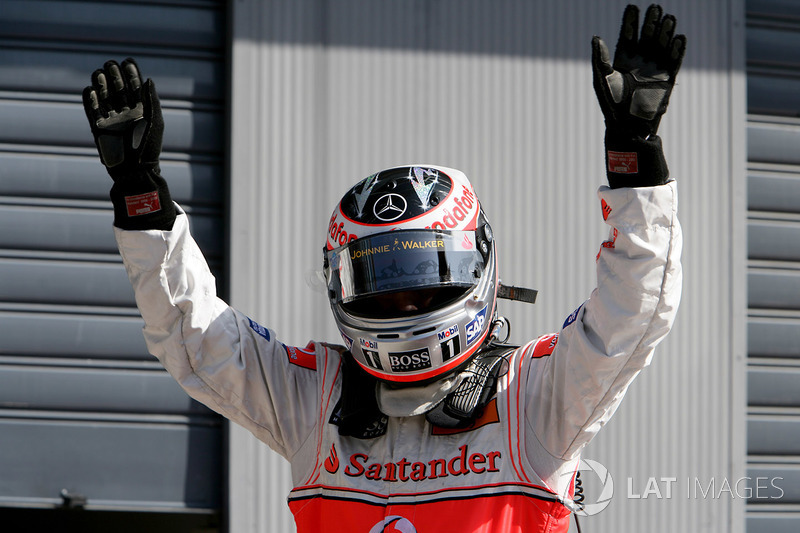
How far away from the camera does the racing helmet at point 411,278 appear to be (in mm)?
2088

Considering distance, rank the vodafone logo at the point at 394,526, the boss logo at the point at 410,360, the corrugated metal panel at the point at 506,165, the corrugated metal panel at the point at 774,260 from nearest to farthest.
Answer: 1. the vodafone logo at the point at 394,526
2. the boss logo at the point at 410,360
3. the corrugated metal panel at the point at 506,165
4. the corrugated metal panel at the point at 774,260

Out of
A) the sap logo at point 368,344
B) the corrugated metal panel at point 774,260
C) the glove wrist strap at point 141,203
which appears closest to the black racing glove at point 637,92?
the sap logo at point 368,344

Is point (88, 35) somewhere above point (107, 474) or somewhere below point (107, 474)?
above

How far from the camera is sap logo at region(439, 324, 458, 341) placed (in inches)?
82.1

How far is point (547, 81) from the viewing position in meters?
4.35

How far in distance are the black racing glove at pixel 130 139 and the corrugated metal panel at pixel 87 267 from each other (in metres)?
2.22

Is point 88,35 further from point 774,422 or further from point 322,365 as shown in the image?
point 774,422

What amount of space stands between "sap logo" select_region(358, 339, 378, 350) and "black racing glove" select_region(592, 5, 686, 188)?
711mm

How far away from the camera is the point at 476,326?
2162 mm

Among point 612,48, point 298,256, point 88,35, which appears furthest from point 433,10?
point 88,35

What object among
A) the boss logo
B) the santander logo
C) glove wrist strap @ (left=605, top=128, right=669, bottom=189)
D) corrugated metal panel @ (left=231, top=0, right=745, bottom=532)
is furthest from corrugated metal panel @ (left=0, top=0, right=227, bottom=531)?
glove wrist strap @ (left=605, top=128, right=669, bottom=189)

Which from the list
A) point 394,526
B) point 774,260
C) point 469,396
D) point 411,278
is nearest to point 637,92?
point 411,278

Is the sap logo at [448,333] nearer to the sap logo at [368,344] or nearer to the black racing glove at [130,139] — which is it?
the sap logo at [368,344]

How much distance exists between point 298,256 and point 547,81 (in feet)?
5.21
